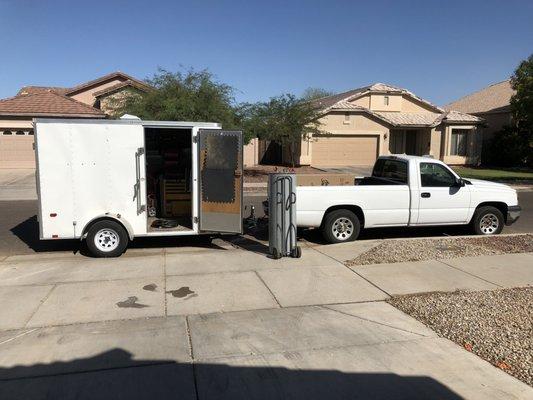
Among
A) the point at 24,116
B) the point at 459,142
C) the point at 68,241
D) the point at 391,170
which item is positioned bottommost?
the point at 68,241

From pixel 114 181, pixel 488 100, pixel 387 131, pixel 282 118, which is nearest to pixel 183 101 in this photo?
pixel 282 118

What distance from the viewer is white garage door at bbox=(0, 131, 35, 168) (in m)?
29.1

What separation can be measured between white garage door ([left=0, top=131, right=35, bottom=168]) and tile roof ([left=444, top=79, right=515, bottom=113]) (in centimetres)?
3424

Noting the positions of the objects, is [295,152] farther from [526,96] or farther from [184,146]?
[184,146]

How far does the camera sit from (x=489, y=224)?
10250 millimetres

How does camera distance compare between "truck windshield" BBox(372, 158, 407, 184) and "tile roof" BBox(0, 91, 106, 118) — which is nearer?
"truck windshield" BBox(372, 158, 407, 184)

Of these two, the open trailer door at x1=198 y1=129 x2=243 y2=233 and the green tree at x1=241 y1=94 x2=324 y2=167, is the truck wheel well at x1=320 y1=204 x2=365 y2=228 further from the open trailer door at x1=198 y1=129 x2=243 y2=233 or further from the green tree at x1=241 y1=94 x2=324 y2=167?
the green tree at x1=241 y1=94 x2=324 y2=167

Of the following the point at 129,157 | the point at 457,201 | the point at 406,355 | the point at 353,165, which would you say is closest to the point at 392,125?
the point at 353,165

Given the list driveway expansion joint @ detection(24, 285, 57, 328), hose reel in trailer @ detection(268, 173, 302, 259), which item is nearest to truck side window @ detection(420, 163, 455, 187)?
hose reel in trailer @ detection(268, 173, 302, 259)

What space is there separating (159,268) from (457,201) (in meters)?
6.25

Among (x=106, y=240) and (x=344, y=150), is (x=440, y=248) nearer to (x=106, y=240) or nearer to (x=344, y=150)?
(x=106, y=240)

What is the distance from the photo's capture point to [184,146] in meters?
11.0

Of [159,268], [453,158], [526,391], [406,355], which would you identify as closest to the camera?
→ [526,391]

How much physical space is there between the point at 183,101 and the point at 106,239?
12.9 meters
